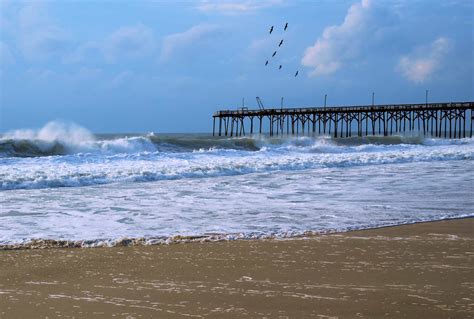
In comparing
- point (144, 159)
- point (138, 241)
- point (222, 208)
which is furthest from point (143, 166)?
point (138, 241)

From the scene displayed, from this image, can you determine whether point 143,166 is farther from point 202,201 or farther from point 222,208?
point 222,208

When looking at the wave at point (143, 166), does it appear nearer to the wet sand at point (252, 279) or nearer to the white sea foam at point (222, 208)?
the white sea foam at point (222, 208)

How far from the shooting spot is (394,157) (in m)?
22.0

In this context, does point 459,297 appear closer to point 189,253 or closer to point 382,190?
point 189,253

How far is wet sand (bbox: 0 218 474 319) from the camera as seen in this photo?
12.3ft

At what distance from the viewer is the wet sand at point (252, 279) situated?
3.75 m

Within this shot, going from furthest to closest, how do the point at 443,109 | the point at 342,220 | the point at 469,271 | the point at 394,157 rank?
the point at 443,109, the point at 394,157, the point at 342,220, the point at 469,271

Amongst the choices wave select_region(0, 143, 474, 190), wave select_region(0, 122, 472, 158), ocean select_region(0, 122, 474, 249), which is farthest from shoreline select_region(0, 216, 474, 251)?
wave select_region(0, 122, 472, 158)

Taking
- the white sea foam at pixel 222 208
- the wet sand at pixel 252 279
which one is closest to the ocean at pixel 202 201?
the white sea foam at pixel 222 208

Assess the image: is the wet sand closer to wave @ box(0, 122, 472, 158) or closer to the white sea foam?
the white sea foam

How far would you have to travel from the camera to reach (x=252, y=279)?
451cm

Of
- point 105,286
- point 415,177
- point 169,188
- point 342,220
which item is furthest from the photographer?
point 415,177

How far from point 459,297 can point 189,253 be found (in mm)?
2447

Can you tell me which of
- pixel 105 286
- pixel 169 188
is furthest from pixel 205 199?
pixel 105 286
